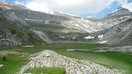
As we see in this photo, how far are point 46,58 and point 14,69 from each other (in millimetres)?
9330

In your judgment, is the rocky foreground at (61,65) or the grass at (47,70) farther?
the rocky foreground at (61,65)

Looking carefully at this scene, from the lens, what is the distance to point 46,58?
82062mm

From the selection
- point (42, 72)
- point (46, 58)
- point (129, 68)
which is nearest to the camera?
point (42, 72)

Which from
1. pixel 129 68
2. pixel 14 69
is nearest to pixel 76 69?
pixel 14 69

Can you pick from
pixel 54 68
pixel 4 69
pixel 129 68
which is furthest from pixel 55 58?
pixel 129 68

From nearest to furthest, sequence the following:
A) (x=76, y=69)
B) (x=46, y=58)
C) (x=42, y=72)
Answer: (x=42, y=72), (x=76, y=69), (x=46, y=58)

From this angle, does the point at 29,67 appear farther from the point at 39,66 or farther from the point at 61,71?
the point at 61,71

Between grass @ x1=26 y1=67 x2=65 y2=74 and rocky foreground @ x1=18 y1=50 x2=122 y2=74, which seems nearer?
grass @ x1=26 y1=67 x2=65 y2=74

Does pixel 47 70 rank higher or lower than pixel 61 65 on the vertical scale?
lower

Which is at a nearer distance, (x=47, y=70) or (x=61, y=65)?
(x=47, y=70)

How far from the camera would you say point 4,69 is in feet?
277

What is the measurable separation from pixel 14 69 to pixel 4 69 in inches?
138

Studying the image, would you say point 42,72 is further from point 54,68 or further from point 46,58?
point 46,58

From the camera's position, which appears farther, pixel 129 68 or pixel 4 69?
pixel 129 68
